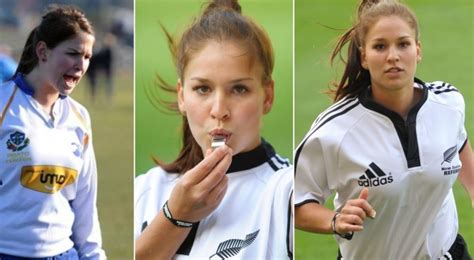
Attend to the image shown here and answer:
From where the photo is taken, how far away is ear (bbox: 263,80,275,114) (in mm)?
4965

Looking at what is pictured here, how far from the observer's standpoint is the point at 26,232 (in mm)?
4902

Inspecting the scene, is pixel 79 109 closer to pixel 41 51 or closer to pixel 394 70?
pixel 41 51

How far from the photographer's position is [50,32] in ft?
16.3

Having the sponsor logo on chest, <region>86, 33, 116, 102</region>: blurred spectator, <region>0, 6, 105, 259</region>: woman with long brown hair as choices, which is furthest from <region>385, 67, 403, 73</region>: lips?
the sponsor logo on chest

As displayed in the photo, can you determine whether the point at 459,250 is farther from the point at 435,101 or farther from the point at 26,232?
the point at 26,232

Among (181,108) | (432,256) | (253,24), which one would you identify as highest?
(253,24)

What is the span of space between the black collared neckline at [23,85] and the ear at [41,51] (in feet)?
0.41

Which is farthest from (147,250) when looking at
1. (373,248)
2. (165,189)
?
(373,248)

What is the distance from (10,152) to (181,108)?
0.88 m

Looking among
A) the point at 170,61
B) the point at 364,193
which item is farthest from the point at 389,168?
the point at 170,61

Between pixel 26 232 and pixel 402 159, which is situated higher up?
pixel 402 159

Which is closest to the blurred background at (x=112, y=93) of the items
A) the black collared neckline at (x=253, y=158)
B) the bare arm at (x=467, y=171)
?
the black collared neckline at (x=253, y=158)

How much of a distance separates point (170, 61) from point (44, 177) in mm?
862

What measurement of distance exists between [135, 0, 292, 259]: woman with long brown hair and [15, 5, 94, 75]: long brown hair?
20.9 inches
